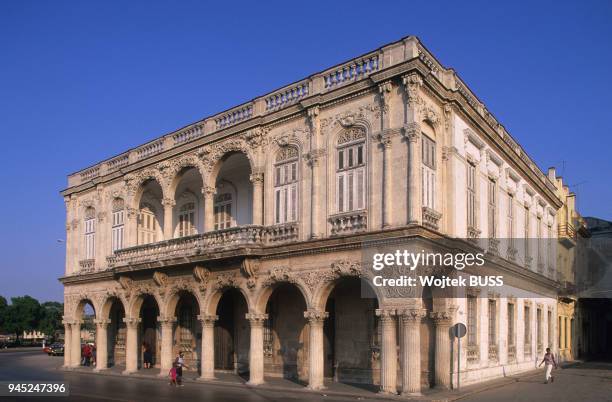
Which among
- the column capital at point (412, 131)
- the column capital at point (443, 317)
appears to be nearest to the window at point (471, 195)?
the column capital at point (443, 317)

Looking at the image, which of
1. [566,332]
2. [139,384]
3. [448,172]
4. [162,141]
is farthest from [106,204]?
[566,332]

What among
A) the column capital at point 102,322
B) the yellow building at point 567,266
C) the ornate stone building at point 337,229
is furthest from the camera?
the yellow building at point 567,266

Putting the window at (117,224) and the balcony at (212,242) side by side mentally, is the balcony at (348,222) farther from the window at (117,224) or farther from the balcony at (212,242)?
the window at (117,224)

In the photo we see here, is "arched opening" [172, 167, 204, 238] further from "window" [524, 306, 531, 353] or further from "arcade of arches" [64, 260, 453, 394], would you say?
"window" [524, 306, 531, 353]

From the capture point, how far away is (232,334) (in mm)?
27672

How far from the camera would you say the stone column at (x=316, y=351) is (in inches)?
792

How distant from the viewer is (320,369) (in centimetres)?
2023

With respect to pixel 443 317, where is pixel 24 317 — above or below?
below

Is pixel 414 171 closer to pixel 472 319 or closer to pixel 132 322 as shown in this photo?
pixel 472 319

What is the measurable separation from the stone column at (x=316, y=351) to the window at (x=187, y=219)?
471 inches

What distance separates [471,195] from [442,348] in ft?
20.0

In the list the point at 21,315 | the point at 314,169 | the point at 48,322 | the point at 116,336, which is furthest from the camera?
the point at 48,322

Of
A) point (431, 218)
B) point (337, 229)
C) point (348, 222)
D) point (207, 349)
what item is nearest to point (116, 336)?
point (207, 349)

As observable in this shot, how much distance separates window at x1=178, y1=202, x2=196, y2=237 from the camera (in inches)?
1221
